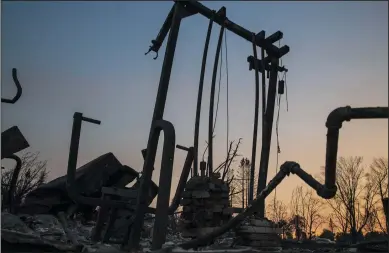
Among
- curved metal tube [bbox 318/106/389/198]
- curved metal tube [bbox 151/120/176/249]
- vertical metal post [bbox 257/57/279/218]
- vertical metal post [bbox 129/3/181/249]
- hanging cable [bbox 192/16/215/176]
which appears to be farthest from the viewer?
vertical metal post [bbox 257/57/279/218]

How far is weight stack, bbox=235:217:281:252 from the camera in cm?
605

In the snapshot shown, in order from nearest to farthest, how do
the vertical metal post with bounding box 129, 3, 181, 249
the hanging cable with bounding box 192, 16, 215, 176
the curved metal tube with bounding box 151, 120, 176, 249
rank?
the curved metal tube with bounding box 151, 120, 176, 249
the vertical metal post with bounding box 129, 3, 181, 249
the hanging cable with bounding box 192, 16, 215, 176

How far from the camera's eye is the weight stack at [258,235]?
6047 millimetres

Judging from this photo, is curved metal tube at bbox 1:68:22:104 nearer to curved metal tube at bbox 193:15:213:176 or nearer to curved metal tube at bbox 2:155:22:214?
curved metal tube at bbox 2:155:22:214

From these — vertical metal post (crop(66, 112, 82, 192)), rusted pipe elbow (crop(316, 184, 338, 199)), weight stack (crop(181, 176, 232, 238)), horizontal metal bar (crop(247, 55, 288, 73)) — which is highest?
horizontal metal bar (crop(247, 55, 288, 73))

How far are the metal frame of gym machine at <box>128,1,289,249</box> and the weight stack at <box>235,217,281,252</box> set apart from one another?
1.52 m

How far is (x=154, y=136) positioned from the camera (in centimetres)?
637

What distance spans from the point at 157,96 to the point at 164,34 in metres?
2.31

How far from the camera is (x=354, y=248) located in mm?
6945

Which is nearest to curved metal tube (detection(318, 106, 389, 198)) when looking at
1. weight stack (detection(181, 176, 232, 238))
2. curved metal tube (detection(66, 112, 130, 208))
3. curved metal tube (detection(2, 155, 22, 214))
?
weight stack (detection(181, 176, 232, 238))

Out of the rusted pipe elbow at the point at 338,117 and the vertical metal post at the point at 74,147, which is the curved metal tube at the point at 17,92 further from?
the rusted pipe elbow at the point at 338,117

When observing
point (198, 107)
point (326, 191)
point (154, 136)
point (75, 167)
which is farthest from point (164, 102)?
point (326, 191)

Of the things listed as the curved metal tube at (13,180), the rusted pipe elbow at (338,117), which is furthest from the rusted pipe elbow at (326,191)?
the curved metal tube at (13,180)

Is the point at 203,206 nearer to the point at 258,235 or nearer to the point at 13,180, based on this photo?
the point at 258,235
